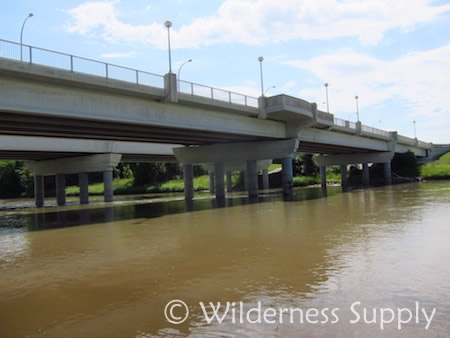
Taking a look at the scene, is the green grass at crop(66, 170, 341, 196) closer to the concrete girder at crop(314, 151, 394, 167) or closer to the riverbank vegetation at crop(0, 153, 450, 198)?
the riverbank vegetation at crop(0, 153, 450, 198)

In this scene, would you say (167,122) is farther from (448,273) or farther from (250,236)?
(448,273)

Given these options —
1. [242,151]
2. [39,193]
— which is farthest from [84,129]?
[39,193]

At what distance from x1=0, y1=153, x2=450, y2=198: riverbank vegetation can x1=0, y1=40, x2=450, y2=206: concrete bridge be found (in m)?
14.7

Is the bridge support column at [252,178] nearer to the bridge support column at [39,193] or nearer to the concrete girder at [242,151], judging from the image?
the concrete girder at [242,151]

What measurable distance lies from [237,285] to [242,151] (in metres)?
37.1

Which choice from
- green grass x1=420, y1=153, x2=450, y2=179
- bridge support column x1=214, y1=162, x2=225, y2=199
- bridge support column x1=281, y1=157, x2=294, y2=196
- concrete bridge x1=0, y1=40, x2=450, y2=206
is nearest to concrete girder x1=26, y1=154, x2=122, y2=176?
concrete bridge x1=0, y1=40, x2=450, y2=206

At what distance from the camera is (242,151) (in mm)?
45656

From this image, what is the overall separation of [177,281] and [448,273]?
598cm

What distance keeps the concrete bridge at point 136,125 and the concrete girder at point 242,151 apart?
0.11m

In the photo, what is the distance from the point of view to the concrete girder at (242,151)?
4441cm

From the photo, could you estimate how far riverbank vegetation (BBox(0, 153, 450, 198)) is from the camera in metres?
79.4

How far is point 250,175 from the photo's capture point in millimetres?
47812

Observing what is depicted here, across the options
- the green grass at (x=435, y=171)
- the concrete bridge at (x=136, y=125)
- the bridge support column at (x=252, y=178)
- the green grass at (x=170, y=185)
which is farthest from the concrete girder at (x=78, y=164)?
the green grass at (x=435, y=171)

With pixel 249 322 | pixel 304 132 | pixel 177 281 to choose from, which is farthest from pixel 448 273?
pixel 304 132
